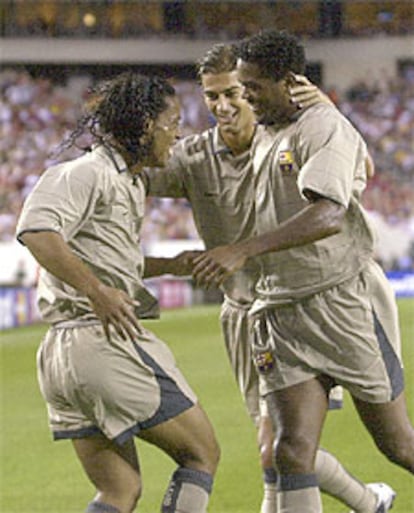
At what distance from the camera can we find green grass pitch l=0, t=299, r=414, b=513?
7219mm

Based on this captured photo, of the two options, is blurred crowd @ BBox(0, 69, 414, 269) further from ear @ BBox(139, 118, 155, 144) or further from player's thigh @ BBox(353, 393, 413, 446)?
ear @ BBox(139, 118, 155, 144)

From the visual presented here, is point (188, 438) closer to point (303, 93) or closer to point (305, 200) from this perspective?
point (305, 200)

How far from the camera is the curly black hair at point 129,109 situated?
457 centimetres

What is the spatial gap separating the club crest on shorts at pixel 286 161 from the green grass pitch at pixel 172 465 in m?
2.61

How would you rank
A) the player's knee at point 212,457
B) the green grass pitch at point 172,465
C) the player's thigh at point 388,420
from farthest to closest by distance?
the green grass pitch at point 172,465 < the player's thigh at point 388,420 < the player's knee at point 212,457

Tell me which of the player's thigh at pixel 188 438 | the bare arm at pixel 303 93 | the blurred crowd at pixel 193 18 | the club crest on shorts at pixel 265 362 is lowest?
the player's thigh at pixel 188 438

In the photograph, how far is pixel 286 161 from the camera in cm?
478

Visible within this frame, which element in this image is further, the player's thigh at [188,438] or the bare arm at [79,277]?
the player's thigh at [188,438]

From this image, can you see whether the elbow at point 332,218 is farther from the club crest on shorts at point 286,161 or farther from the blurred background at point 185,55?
the blurred background at point 185,55

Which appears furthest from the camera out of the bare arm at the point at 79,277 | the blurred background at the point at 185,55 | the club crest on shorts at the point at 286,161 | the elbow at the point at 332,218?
the blurred background at the point at 185,55

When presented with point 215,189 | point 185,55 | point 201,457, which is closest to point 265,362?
point 201,457

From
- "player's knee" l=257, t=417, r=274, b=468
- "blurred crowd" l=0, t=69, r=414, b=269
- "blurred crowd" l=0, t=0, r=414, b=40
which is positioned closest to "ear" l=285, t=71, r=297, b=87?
"player's knee" l=257, t=417, r=274, b=468

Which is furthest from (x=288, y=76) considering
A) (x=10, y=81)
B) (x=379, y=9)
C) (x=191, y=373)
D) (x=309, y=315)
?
(x=379, y=9)

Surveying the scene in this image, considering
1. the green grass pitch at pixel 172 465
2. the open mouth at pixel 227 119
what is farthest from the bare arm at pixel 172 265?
the green grass pitch at pixel 172 465
